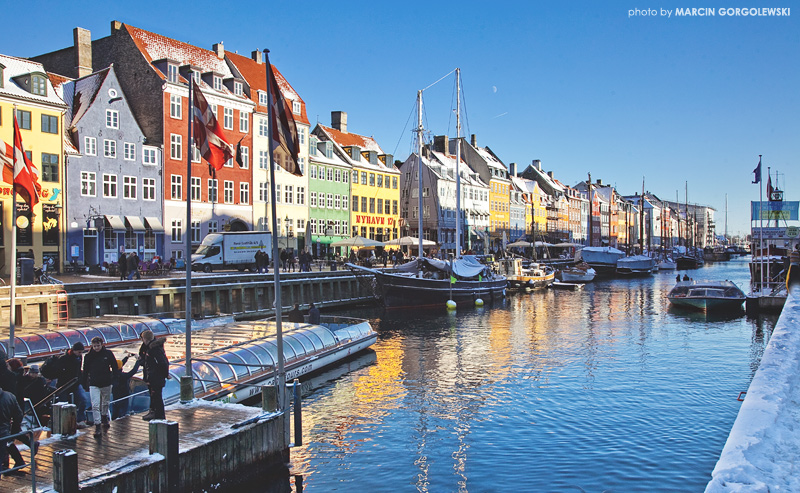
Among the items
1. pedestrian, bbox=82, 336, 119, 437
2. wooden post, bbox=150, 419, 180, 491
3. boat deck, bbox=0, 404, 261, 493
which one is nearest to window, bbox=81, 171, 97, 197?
boat deck, bbox=0, 404, 261, 493

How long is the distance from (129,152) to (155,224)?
5647 mm

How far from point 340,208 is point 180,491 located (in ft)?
204

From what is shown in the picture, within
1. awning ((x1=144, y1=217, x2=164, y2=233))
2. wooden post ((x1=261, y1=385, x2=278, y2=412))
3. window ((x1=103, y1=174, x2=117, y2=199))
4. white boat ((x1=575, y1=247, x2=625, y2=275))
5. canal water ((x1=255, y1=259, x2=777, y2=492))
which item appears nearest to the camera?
wooden post ((x1=261, y1=385, x2=278, y2=412))

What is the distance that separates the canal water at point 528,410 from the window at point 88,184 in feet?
80.2

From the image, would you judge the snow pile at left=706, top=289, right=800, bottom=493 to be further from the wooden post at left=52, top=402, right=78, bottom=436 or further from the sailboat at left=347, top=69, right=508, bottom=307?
the sailboat at left=347, top=69, right=508, bottom=307

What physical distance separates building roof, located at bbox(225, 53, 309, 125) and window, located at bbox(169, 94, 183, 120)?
9.23m

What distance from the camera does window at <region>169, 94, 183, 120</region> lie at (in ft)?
174

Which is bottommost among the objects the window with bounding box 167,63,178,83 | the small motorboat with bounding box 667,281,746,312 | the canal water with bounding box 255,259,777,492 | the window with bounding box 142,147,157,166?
the canal water with bounding box 255,259,777,492

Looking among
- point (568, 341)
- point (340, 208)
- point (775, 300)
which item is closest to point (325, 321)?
point (568, 341)

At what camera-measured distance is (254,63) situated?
221 feet

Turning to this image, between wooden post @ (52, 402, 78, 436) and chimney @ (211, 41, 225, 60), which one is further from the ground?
chimney @ (211, 41, 225, 60)

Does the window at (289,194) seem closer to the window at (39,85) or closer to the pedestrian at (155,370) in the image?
the window at (39,85)

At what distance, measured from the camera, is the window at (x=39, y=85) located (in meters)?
43.3

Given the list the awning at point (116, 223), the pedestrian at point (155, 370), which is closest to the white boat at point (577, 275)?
the awning at point (116, 223)
